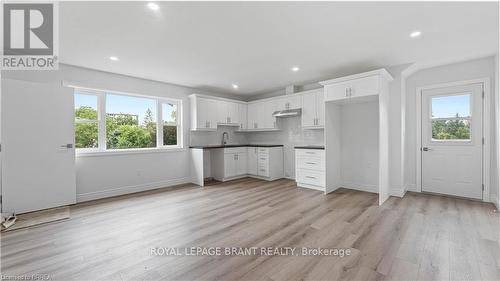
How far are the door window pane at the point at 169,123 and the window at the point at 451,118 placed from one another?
580 cm

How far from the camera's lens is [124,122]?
457 centimetres

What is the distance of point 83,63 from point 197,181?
10.9 ft

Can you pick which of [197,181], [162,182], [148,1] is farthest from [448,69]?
[162,182]

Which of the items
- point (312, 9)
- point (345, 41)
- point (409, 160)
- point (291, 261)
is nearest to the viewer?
point (291, 261)

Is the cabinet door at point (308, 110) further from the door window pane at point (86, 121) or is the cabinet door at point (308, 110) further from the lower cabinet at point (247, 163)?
the door window pane at point (86, 121)

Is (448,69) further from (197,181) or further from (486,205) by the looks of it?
(197,181)

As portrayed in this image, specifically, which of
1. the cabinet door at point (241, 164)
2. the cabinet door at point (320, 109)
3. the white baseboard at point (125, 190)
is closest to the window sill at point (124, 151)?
the white baseboard at point (125, 190)

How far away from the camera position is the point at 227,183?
17.5 feet

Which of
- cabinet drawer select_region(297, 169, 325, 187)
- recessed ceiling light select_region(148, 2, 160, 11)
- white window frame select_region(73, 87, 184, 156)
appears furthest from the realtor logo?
cabinet drawer select_region(297, 169, 325, 187)

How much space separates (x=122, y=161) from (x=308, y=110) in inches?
173

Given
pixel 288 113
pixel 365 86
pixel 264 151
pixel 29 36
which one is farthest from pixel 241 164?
pixel 29 36

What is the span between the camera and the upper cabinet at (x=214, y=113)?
5.39 metres

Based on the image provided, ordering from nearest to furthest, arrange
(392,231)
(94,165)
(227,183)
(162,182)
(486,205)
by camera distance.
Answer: (392,231), (486,205), (94,165), (162,182), (227,183)

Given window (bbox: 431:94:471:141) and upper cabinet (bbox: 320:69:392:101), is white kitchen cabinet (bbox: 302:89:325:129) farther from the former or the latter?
window (bbox: 431:94:471:141)
